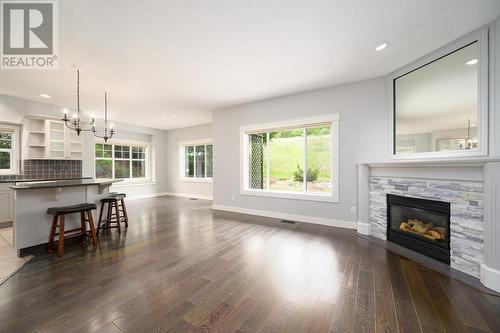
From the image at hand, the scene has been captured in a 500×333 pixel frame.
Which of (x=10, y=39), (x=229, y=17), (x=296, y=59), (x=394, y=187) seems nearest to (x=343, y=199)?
(x=394, y=187)

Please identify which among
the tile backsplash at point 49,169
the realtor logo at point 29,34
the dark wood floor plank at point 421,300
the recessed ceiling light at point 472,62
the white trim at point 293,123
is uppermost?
the realtor logo at point 29,34

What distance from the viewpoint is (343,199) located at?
3.77m

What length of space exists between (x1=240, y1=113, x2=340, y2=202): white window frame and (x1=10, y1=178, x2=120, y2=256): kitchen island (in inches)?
122

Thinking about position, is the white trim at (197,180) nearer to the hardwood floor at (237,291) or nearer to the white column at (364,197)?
the hardwood floor at (237,291)

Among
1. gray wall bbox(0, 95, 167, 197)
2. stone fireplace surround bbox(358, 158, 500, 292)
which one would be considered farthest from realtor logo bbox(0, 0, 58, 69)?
stone fireplace surround bbox(358, 158, 500, 292)

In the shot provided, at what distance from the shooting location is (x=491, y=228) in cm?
195

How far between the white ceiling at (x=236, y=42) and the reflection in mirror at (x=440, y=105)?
12.1 inches

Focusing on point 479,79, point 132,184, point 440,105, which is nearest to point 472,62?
point 479,79

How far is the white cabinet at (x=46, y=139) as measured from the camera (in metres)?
4.49

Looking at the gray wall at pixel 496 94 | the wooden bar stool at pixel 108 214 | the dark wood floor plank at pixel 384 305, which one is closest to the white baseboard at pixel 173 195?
the wooden bar stool at pixel 108 214

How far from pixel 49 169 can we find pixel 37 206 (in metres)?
2.89

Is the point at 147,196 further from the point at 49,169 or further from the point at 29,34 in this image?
the point at 29,34

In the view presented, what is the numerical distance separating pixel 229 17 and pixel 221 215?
3946 millimetres

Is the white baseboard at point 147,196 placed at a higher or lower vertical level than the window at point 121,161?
lower
